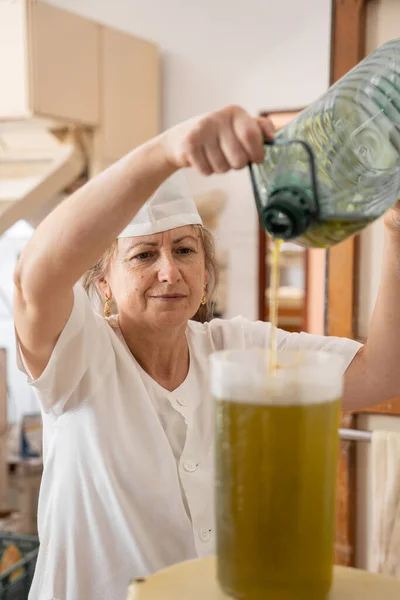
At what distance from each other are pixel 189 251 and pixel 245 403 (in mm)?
542

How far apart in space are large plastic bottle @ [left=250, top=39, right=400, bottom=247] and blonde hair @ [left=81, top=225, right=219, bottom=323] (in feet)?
1.04

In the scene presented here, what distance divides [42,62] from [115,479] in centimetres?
162

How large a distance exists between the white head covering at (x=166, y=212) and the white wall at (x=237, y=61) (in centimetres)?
138

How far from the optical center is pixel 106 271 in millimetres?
1117

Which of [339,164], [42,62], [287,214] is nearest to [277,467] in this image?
[287,214]

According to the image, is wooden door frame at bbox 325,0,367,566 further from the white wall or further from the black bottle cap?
the black bottle cap

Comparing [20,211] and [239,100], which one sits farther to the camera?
[239,100]

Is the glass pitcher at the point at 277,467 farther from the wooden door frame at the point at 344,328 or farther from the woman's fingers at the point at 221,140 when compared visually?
the wooden door frame at the point at 344,328

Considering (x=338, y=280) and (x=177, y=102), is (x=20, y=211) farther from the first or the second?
(x=338, y=280)

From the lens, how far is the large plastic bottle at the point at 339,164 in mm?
619

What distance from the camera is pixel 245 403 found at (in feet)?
1.82

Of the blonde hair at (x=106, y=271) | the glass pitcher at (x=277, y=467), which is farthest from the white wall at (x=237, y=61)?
the glass pitcher at (x=277, y=467)

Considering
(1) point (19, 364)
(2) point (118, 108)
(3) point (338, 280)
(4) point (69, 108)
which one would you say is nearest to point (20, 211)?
(4) point (69, 108)

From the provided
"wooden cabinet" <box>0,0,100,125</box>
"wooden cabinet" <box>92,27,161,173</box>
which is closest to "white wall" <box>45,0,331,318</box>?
"wooden cabinet" <box>92,27,161,173</box>
